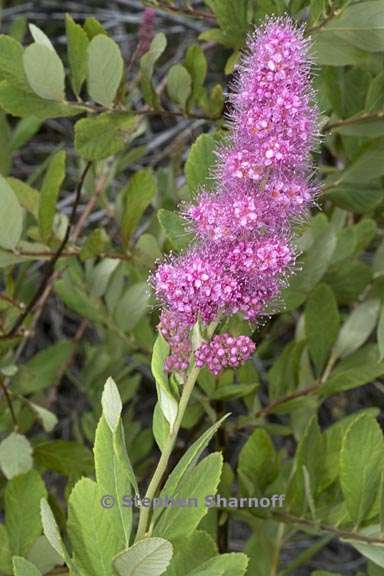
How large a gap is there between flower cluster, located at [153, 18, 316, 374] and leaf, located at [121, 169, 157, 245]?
441 mm

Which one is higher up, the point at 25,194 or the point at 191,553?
the point at 25,194

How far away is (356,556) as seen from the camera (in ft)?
7.95

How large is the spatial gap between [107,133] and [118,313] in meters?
0.37

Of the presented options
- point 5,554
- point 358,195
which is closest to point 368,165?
point 358,195

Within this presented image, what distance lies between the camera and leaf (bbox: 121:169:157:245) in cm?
131

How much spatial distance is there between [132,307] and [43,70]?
45cm

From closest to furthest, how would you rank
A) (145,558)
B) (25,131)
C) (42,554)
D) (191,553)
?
(145,558) < (191,553) < (42,554) < (25,131)

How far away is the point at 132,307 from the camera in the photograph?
1.44m

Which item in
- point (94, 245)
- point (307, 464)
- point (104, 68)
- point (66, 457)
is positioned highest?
point (104, 68)

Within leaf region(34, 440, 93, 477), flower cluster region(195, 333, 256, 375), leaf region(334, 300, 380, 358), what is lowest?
leaf region(34, 440, 93, 477)

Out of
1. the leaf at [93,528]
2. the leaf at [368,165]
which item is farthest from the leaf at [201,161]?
the leaf at [93,528]

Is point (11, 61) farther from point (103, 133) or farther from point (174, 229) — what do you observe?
point (174, 229)

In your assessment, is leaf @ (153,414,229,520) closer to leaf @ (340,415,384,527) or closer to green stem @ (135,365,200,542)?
green stem @ (135,365,200,542)

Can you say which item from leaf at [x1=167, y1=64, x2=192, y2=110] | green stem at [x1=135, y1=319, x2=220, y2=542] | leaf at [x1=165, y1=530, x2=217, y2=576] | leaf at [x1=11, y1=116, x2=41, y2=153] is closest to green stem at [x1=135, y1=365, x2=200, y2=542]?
green stem at [x1=135, y1=319, x2=220, y2=542]
